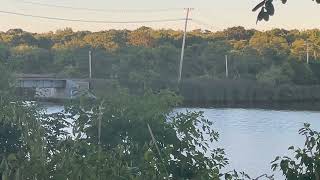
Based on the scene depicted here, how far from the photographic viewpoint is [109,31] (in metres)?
57.5

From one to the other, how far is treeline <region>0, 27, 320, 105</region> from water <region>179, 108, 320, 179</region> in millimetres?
13180

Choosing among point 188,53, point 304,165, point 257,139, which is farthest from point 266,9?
point 188,53

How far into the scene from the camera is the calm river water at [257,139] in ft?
43.3

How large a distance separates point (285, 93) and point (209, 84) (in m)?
4.70

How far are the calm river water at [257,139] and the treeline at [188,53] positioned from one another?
1311 cm

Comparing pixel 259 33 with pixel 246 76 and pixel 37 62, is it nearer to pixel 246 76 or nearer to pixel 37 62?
pixel 246 76

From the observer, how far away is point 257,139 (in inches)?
752

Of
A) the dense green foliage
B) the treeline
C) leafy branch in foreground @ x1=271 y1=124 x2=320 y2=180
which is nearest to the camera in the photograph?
the dense green foliage

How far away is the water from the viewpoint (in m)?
13.3

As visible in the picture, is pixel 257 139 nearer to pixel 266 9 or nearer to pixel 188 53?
pixel 266 9

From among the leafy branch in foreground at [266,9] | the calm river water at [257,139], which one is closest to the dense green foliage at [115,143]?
the leafy branch in foreground at [266,9]

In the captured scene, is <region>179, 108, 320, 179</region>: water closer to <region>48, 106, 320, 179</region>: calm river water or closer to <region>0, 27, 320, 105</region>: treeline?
<region>48, 106, 320, 179</region>: calm river water

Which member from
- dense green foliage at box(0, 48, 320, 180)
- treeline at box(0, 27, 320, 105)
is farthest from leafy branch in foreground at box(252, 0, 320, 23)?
treeline at box(0, 27, 320, 105)

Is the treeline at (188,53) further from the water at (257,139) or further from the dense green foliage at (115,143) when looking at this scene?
the dense green foliage at (115,143)
